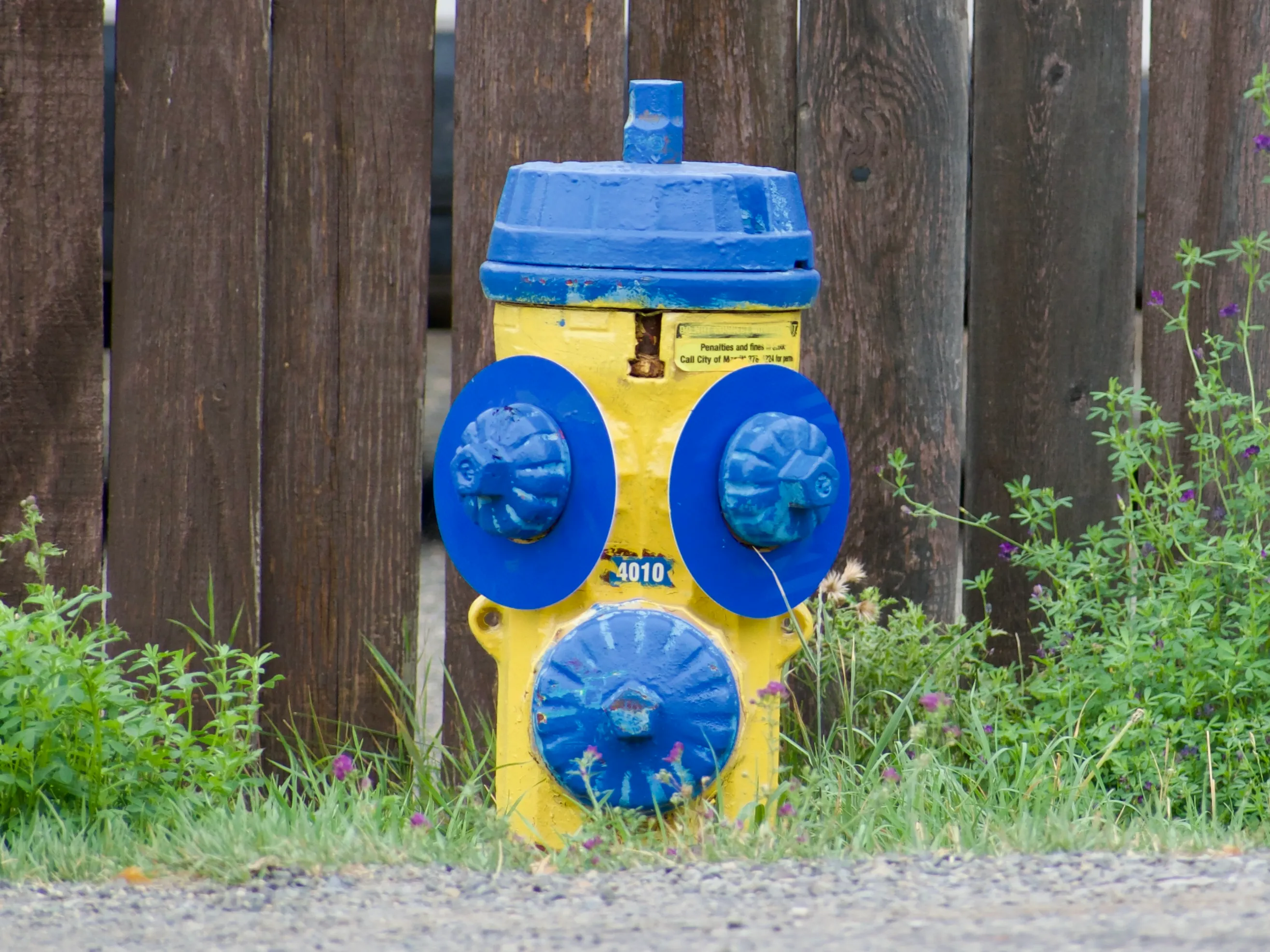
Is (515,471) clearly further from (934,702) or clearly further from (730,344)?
(934,702)

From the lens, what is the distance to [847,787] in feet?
9.29

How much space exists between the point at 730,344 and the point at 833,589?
2.71 ft

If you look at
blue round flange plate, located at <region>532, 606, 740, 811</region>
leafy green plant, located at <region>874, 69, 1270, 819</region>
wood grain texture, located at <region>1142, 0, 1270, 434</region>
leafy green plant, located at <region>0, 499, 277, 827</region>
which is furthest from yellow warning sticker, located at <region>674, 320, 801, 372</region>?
wood grain texture, located at <region>1142, 0, 1270, 434</region>

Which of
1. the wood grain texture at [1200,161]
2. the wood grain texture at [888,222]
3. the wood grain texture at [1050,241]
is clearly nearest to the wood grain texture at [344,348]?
the wood grain texture at [888,222]

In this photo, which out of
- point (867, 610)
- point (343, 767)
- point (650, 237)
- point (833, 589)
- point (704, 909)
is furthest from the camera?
point (833, 589)

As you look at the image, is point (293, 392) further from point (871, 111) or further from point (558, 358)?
point (871, 111)

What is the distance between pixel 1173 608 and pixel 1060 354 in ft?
2.25

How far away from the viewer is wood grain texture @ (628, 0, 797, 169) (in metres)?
3.17

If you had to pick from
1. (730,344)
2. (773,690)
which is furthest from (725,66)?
(773,690)

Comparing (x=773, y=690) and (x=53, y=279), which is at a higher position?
(x=53, y=279)

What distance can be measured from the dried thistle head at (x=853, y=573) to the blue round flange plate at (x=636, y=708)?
62 cm

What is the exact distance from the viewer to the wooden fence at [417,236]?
312 centimetres

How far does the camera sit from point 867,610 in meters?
3.06

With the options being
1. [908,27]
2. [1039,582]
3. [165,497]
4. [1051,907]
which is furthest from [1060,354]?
[165,497]
